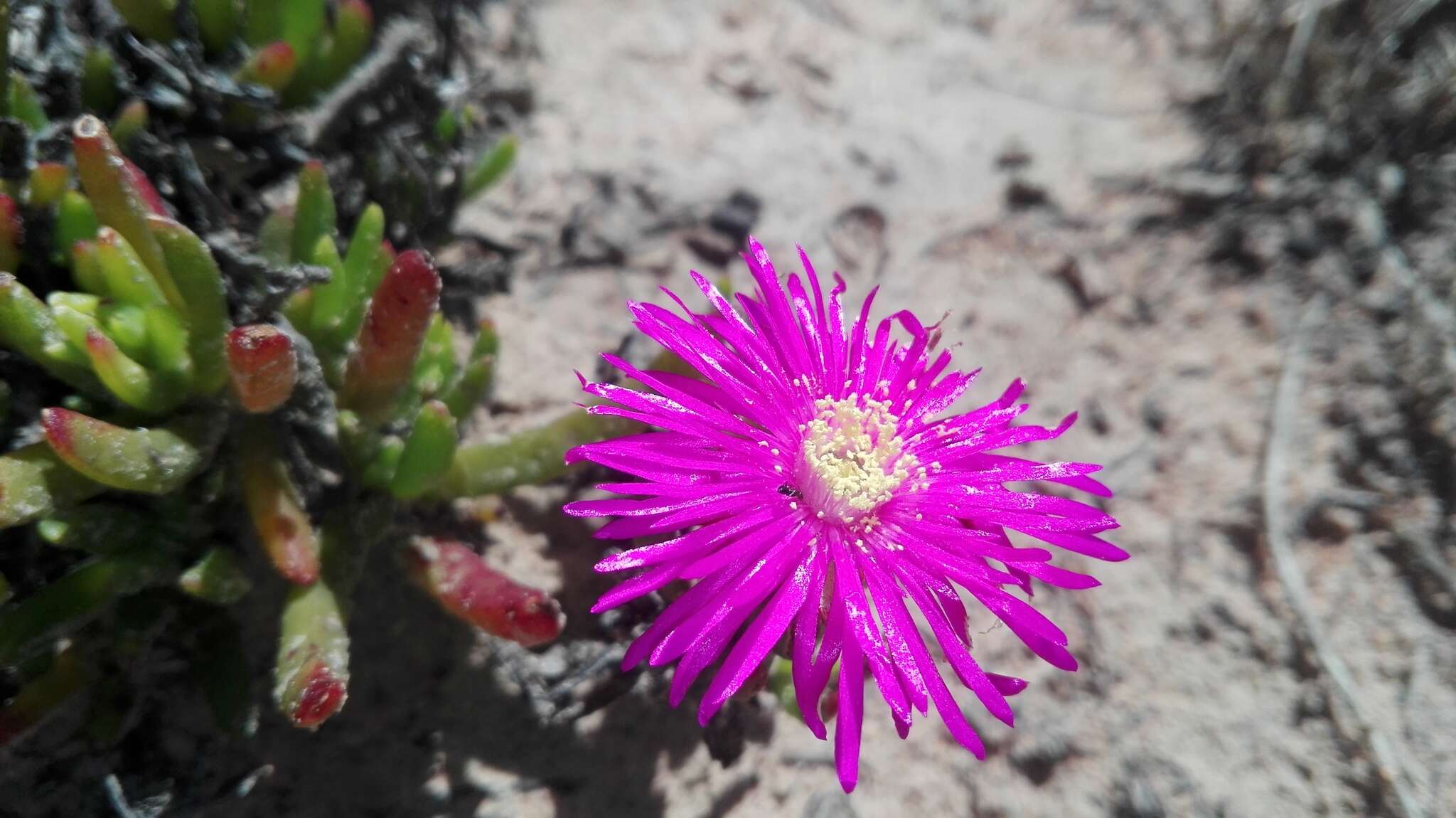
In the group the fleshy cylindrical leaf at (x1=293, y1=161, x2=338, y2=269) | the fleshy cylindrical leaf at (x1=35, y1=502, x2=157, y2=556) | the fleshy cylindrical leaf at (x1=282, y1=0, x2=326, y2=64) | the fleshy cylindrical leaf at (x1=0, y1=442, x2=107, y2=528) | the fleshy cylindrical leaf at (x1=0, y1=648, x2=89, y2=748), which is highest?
the fleshy cylindrical leaf at (x1=282, y1=0, x2=326, y2=64)

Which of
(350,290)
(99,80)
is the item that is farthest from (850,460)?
(99,80)

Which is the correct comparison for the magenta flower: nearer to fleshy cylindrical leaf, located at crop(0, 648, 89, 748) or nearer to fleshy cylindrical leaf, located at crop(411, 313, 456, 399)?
fleshy cylindrical leaf, located at crop(411, 313, 456, 399)

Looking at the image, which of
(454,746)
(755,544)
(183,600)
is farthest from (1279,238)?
(183,600)

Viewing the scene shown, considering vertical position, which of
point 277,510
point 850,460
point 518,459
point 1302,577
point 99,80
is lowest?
point 277,510

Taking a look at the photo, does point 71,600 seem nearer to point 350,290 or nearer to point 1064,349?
point 350,290

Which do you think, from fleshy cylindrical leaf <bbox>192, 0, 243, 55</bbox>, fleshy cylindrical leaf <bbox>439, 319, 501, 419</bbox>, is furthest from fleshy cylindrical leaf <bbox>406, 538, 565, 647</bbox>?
fleshy cylindrical leaf <bbox>192, 0, 243, 55</bbox>

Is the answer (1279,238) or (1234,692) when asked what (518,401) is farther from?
(1279,238)
